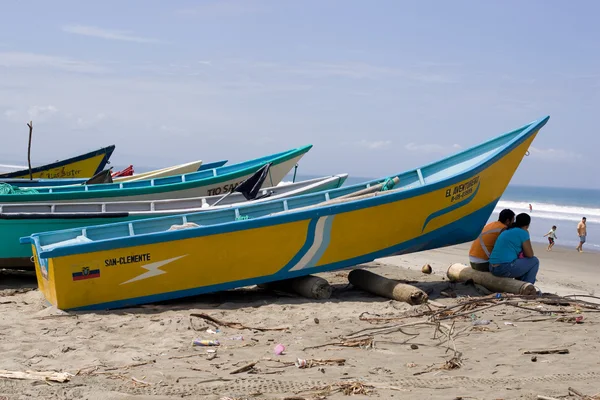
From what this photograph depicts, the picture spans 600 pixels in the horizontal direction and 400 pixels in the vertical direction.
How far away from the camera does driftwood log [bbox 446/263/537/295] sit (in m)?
7.18

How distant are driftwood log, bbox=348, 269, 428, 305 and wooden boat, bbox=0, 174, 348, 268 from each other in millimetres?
1734

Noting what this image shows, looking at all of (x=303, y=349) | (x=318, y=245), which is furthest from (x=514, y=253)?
(x=303, y=349)

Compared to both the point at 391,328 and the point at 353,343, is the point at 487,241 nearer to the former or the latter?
the point at 391,328

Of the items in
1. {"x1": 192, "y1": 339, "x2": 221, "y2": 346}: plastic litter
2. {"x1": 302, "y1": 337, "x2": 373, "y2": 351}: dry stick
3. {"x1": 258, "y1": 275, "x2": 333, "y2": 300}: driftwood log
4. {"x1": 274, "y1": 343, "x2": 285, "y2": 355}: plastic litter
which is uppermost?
{"x1": 258, "y1": 275, "x2": 333, "y2": 300}: driftwood log

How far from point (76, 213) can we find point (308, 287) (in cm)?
353

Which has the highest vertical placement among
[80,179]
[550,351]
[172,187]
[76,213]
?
[80,179]

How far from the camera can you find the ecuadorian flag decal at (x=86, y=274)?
21.7 ft

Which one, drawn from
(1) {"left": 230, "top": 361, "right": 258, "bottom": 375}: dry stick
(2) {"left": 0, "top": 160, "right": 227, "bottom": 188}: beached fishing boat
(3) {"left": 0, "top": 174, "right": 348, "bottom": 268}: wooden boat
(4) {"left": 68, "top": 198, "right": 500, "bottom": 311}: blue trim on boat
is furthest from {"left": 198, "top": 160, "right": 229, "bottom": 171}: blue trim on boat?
(1) {"left": 230, "top": 361, "right": 258, "bottom": 375}: dry stick

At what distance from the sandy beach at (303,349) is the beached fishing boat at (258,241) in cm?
29

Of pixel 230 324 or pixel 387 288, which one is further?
pixel 387 288

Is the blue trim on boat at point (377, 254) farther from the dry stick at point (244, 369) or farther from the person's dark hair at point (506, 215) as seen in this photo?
the dry stick at point (244, 369)

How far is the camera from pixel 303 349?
5.20m

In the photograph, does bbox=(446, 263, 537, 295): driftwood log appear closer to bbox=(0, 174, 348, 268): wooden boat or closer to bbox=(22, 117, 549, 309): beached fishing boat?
bbox=(22, 117, 549, 309): beached fishing boat

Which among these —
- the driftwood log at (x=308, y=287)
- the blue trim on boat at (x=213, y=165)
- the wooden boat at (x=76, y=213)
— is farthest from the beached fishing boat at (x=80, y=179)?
the driftwood log at (x=308, y=287)
